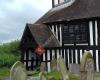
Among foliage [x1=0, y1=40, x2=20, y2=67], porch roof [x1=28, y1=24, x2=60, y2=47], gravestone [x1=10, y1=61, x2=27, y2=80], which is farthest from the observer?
foliage [x1=0, y1=40, x2=20, y2=67]

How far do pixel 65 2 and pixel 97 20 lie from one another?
5.77 meters

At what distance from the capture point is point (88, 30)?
24.3 metres

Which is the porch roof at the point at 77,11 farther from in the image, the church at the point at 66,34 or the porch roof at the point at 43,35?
the porch roof at the point at 43,35

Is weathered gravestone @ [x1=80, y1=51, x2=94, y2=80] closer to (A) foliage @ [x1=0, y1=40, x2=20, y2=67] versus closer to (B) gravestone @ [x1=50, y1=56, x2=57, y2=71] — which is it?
(B) gravestone @ [x1=50, y1=56, x2=57, y2=71]

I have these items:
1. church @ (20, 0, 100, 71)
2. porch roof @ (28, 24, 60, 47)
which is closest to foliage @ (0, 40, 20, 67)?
church @ (20, 0, 100, 71)

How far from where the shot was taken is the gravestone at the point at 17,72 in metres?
14.0

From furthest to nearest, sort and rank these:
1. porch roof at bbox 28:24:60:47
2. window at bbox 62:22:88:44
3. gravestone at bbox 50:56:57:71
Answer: porch roof at bbox 28:24:60:47, gravestone at bbox 50:56:57:71, window at bbox 62:22:88:44

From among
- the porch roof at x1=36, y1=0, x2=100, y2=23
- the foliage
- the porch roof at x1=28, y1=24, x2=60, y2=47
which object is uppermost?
the porch roof at x1=36, y1=0, x2=100, y2=23

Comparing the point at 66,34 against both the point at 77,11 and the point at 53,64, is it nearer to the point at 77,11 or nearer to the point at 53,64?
the point at 77,11

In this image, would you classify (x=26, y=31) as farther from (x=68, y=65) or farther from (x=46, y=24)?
(x=68, y=65)

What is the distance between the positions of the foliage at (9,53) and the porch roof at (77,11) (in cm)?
665

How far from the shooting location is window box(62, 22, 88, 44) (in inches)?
973

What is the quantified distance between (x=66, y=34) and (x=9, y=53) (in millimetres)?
11315

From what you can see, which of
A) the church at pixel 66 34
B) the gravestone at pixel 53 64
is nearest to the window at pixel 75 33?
the church at pixel 66 34
